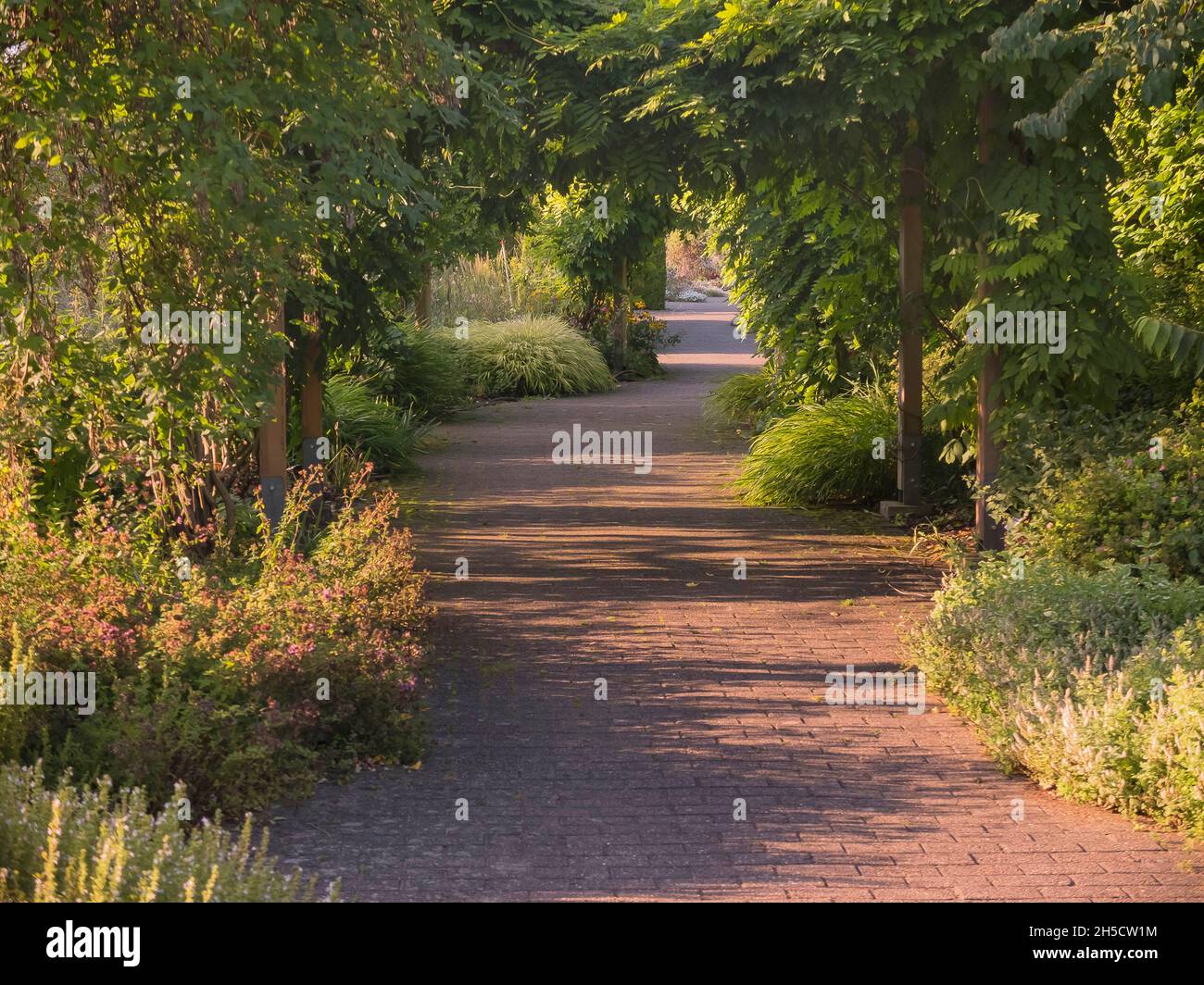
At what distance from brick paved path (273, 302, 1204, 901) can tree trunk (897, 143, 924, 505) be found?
1.28m

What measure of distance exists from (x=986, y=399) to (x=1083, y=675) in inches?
175

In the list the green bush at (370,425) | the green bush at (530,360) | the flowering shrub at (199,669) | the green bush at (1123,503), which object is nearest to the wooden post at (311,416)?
the green bush at (370,425)

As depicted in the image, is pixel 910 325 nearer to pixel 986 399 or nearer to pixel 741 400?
pixel 986 399

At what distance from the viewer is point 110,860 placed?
14.0 ft

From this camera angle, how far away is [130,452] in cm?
832

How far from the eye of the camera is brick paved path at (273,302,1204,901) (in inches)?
208

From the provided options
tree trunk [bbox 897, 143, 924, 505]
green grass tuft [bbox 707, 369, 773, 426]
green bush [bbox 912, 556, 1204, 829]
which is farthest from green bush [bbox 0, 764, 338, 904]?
green grass tuft [bbox 707, 369, 773, 426]

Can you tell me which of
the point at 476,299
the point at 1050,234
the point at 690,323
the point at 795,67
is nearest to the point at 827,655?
the point at 1050,234

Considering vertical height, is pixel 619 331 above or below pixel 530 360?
above

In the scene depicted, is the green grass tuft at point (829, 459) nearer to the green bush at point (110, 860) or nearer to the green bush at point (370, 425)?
the green bush at point (370, 425)

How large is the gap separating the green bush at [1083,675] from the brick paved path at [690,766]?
0.17 m

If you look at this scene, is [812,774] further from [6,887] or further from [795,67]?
[795,67]

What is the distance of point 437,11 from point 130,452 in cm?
391

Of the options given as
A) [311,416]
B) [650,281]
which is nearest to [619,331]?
[650,281]
